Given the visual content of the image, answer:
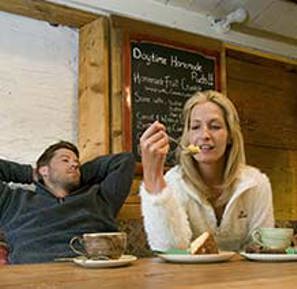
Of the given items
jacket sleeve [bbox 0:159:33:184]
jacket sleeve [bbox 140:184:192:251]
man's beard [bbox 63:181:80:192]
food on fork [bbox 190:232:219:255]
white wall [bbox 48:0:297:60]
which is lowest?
food on fork [bbox 190:232:219:255]

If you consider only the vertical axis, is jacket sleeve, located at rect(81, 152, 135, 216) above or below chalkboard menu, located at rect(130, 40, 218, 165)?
below

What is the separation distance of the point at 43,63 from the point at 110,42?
0.36 metres

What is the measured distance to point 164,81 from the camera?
2932 millimetres

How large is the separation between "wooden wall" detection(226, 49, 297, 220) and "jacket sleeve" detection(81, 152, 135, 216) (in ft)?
3.73

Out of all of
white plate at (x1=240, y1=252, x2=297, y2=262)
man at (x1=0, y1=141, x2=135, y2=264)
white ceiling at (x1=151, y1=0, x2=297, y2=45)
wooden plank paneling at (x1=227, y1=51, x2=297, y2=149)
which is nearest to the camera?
white plate at (x1=240, y1=252, x2=297, y2=262)

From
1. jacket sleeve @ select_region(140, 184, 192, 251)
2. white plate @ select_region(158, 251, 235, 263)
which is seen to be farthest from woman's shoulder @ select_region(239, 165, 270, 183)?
white plate @ select_region(158, 251, 235, 263)

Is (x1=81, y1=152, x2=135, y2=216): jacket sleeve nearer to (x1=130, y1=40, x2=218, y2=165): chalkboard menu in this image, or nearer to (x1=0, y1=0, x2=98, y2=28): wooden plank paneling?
(x1=130, y1=40, x2=218, y2=165): chalkboard menu

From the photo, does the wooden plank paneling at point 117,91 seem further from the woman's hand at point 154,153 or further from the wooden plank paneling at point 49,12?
the woman's hand at point 154,153

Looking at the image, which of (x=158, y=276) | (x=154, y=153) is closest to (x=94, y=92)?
(x=154, y=153)

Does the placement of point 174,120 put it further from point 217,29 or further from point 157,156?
point 157,156

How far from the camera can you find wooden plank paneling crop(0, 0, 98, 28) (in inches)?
98.6

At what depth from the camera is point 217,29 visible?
3.24m

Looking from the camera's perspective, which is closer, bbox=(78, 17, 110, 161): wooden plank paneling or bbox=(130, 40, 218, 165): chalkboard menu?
bbox=(78, 17, 110, 161): wooden plank paneling

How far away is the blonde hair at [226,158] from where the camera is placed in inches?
70.5
